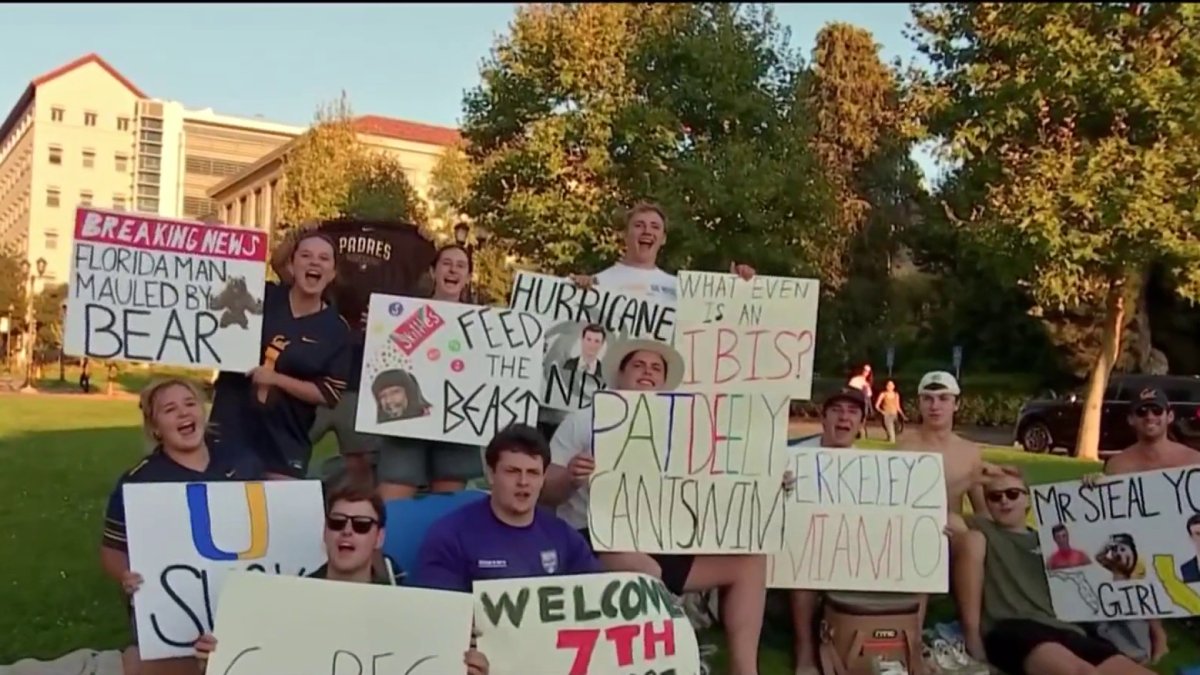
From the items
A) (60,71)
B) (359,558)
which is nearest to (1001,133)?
(359,558)

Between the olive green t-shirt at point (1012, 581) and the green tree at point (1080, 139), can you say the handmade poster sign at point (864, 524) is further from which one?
the green tree at point (1080, 139)

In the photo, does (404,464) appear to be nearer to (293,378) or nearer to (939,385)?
(293,378)

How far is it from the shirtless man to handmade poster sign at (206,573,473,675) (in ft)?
12.5

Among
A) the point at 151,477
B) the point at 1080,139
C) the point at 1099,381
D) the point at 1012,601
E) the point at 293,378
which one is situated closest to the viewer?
the point at 151,477

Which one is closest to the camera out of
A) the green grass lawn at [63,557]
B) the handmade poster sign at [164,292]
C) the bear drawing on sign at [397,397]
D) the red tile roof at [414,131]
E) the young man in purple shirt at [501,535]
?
the young man in purple shirt at [501,535]

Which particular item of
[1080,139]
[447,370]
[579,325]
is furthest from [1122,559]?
[1080,139]

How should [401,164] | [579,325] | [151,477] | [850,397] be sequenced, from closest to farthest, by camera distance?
[151,477] → [850,397] → [579,325] → [401,164]

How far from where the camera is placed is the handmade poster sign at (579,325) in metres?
6.23

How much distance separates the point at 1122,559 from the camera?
5969mm

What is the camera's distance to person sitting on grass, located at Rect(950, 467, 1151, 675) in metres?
5.58

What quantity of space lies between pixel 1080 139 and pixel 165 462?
19554mm

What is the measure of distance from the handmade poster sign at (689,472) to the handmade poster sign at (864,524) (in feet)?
2.08

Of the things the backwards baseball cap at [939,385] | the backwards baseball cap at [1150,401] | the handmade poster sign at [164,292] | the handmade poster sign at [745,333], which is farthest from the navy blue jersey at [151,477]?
the backwards baseball cap at [1150,401]

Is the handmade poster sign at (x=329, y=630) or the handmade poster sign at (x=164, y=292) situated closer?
the handmade poster sign at (x=329, y=630)
